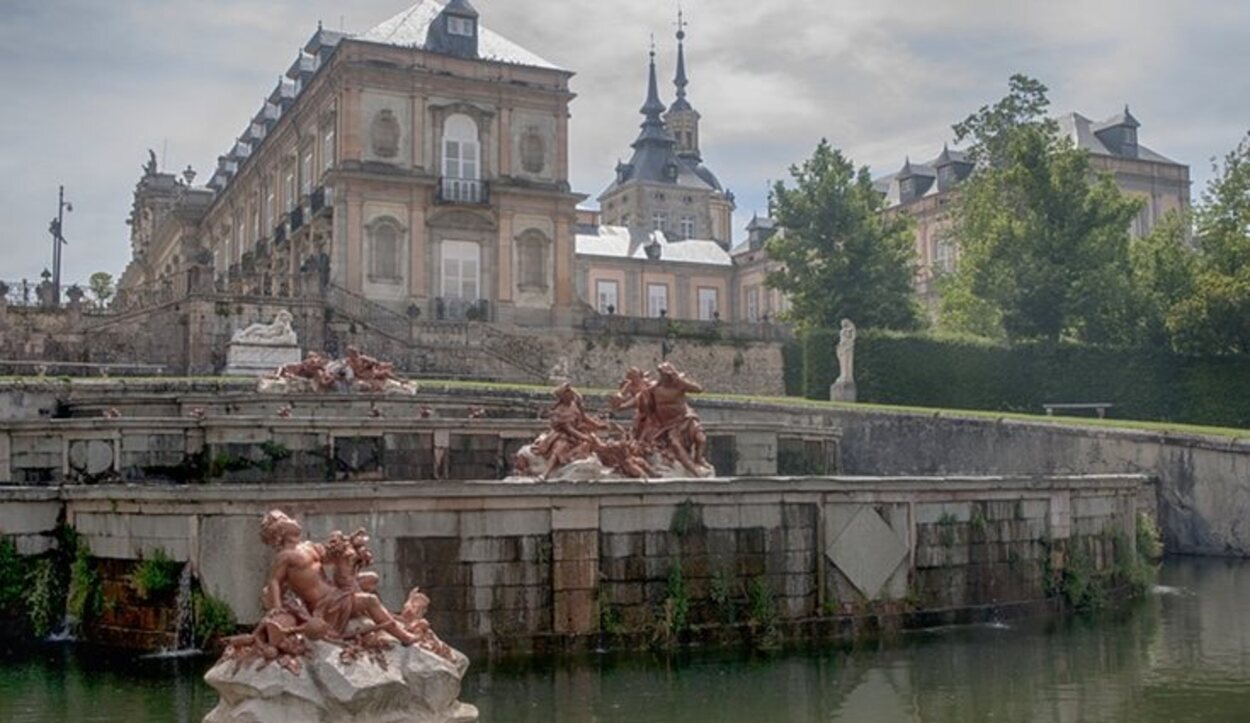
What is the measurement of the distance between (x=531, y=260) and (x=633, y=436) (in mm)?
29776

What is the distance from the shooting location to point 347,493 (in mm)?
14508

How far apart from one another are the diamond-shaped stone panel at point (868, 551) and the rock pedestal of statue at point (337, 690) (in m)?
7.51

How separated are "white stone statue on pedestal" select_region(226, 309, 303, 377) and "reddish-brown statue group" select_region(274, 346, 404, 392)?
7.68 meters

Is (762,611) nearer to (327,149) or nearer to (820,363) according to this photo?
(820,363)

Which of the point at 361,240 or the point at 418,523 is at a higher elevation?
the point at 361,240

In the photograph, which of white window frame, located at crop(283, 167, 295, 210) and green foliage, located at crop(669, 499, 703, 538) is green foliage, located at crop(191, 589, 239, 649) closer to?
green foliage, located at crop(669, 499, 703, 538)

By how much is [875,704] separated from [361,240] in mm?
34243

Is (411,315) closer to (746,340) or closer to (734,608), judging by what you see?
(746,340)

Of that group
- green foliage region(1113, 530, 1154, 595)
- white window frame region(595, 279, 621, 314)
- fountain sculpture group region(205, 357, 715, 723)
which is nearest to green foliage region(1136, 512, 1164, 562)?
green foliage region(1113, 530, 1154, 595)

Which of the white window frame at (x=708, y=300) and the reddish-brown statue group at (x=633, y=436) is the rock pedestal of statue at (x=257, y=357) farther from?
the white window frame at (x=708, y=300)

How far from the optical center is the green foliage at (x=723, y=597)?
1606 centimetres

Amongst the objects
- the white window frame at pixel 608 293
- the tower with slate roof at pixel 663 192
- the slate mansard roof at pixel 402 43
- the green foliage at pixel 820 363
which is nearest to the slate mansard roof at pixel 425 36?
the slate mansard roof at pixel 402 43

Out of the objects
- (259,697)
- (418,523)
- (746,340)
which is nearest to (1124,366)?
(746,340)

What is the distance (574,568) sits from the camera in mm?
15305
